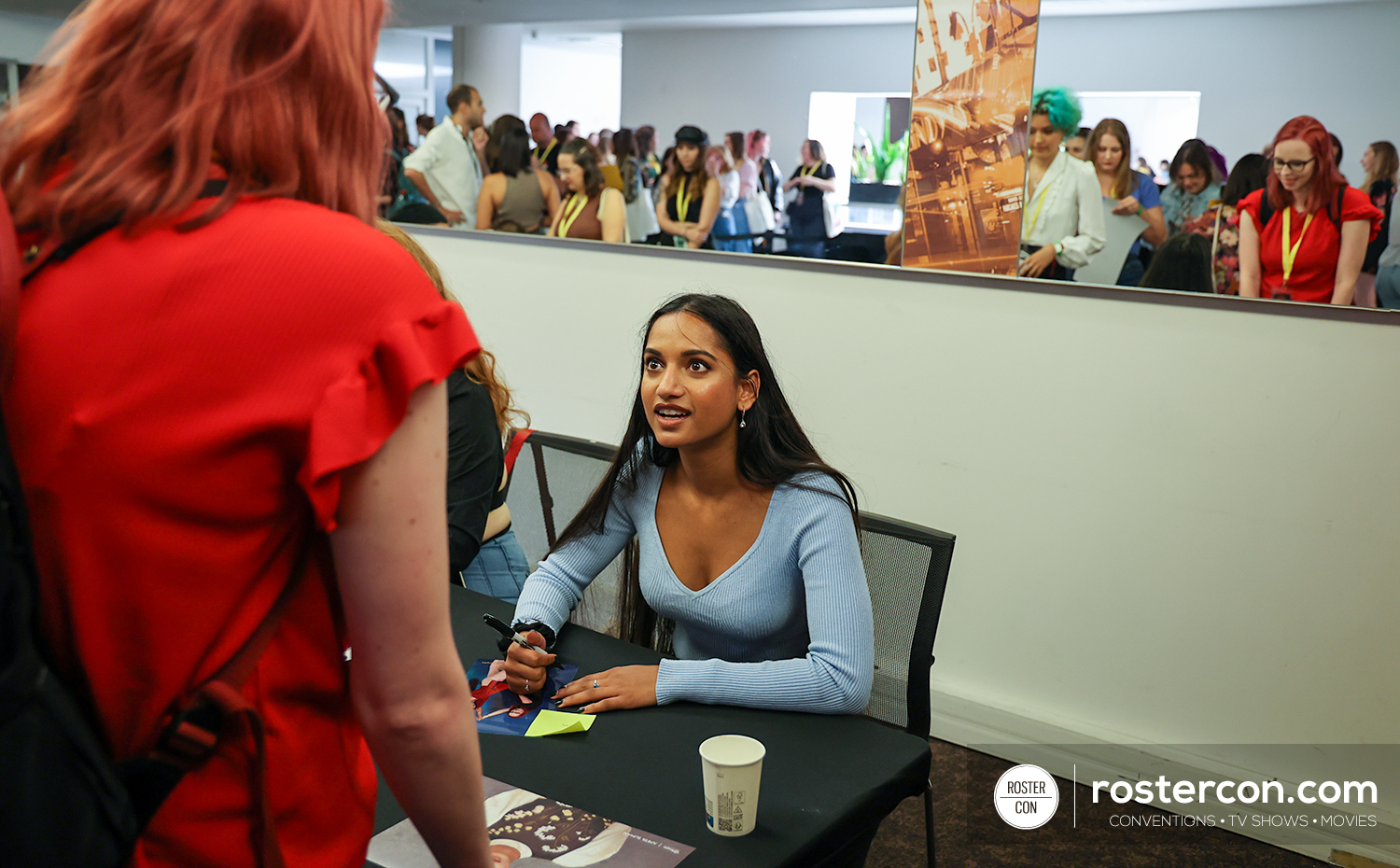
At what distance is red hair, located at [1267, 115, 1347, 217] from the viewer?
2.50 meters

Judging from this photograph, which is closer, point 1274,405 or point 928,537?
point 928,537

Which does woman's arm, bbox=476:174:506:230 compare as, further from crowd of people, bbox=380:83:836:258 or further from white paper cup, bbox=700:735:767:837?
white paper cup, bbox=700:735:767:837

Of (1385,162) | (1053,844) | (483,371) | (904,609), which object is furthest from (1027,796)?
(1385,162)

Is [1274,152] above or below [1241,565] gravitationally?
above

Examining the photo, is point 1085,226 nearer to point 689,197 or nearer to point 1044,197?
point 1044,197

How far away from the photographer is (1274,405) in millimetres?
2354

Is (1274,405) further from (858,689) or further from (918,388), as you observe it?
(858,689)

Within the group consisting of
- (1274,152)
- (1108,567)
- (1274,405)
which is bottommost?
(1108,567)

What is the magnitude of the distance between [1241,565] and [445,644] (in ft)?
7.61

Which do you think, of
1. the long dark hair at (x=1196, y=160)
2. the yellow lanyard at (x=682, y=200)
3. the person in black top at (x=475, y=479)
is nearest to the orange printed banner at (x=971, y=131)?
the long dark hair at (x=1196, y=160)

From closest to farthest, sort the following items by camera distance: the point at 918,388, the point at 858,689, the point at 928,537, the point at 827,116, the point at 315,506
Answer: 1. the point at 315,506
2. the point at 858,689
3. the point at 928,537
4. the point at 918,388
5. the point at 827,116

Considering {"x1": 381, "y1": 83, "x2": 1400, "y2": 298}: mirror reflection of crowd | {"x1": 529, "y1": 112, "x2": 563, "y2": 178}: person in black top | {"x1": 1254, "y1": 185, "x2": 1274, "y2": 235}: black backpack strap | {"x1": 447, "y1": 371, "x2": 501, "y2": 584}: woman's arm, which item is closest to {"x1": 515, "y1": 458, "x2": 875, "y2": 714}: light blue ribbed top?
{"x1": 447, "y1": 371, "x2": 501, "y2": 584}: woman's arm

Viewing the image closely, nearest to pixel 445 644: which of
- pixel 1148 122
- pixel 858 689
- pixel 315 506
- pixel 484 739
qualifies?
pixel 315 506

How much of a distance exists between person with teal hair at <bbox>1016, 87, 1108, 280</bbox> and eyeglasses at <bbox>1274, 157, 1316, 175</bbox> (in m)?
0.43
